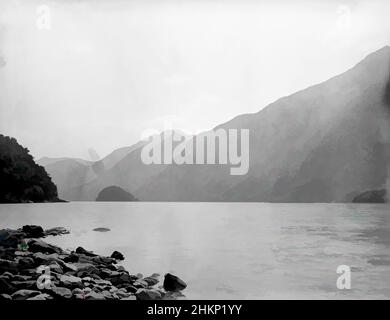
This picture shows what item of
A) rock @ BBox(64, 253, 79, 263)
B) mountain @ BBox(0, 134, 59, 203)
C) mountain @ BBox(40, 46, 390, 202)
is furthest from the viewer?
mountain @ BBox(40, 46, 390, 202)

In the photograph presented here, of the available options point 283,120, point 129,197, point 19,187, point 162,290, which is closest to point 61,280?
point 162,290

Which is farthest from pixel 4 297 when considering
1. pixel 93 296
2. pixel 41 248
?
pixel 41 248

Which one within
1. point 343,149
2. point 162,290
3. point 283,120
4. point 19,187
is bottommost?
point 162,290

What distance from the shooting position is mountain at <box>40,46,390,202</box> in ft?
212

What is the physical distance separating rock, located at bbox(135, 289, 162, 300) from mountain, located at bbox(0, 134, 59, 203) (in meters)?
48.5

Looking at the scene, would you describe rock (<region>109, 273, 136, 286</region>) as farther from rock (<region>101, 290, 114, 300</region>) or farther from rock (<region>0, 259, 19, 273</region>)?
rock (<region>0, 259, 19, 273</region>)

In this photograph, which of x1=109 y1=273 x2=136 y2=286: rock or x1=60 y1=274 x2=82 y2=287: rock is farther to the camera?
x1=109 y1=273 x2=136 y2=286: rock

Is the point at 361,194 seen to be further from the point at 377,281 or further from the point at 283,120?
the point at 377,281

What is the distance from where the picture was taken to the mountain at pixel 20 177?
53.6 m

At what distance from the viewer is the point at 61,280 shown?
8.29 meters

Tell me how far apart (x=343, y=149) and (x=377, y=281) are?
237 ft

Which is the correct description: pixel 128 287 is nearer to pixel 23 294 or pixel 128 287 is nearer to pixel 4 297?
pixel 23 294

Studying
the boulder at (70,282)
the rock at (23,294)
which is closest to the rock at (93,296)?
the boulder at (70,282)

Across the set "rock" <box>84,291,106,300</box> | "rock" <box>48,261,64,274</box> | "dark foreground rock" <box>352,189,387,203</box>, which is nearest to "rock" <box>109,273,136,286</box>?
"rock" <box>48,261,64,274</box>
